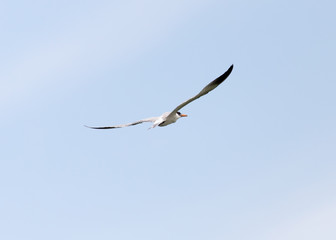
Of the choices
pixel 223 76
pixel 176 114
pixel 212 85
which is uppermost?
pixel 176 114

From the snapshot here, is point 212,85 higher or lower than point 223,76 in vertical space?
lower

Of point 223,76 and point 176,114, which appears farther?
point 176,114

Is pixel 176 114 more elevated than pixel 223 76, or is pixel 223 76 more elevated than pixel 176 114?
pixel 176 114

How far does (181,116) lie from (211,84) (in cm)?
473

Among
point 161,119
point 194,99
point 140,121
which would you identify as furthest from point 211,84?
point 140,121

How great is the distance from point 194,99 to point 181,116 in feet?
13.3

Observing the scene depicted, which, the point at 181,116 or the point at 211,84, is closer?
the point at 211,84

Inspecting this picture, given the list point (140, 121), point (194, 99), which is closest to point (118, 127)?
point (140, 121)

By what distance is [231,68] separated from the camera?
4184 cm

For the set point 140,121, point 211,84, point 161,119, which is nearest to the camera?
point 211,84

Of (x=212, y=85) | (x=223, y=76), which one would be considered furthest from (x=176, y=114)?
(x=223, y=76)

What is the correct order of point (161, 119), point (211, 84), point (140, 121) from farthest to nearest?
point (140, 121) → point (161, 119) → point (211, 84)

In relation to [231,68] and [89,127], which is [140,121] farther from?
[231,68]

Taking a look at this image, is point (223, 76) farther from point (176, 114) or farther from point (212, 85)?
point (176, 114)
